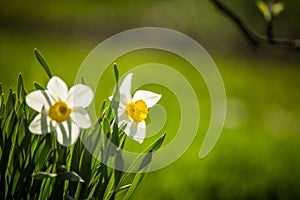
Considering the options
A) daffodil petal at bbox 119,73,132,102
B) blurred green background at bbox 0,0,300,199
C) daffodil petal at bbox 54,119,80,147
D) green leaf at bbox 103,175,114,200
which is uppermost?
daffodil petal at bbox 54,119,80,147

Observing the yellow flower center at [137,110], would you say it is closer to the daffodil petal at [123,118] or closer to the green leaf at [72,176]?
the daffodil petal at [123,118]

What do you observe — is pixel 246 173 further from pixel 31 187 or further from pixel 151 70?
pixel 151 70

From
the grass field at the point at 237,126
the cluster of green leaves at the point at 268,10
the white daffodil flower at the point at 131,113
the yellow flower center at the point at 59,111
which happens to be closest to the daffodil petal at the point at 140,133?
the white daffodil flower at the point at 131,113

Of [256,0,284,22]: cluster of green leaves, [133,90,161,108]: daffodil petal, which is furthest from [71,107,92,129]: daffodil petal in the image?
[256,0,284,22]: cluster of green leaves

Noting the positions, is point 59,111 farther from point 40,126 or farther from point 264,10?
point 264,10

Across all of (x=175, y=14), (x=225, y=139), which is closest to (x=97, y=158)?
(x=225, y=139)

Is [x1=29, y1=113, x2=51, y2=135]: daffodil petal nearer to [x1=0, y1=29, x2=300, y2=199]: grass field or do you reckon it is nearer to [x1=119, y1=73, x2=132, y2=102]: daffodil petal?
[x1=119, y1=73, x2=132, y2=102]: daffodil petal

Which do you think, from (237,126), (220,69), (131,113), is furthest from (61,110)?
(220,69)

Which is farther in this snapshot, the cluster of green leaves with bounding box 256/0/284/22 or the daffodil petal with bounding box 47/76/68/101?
the cluster of green leaves with bounding box 256/0/284/22
